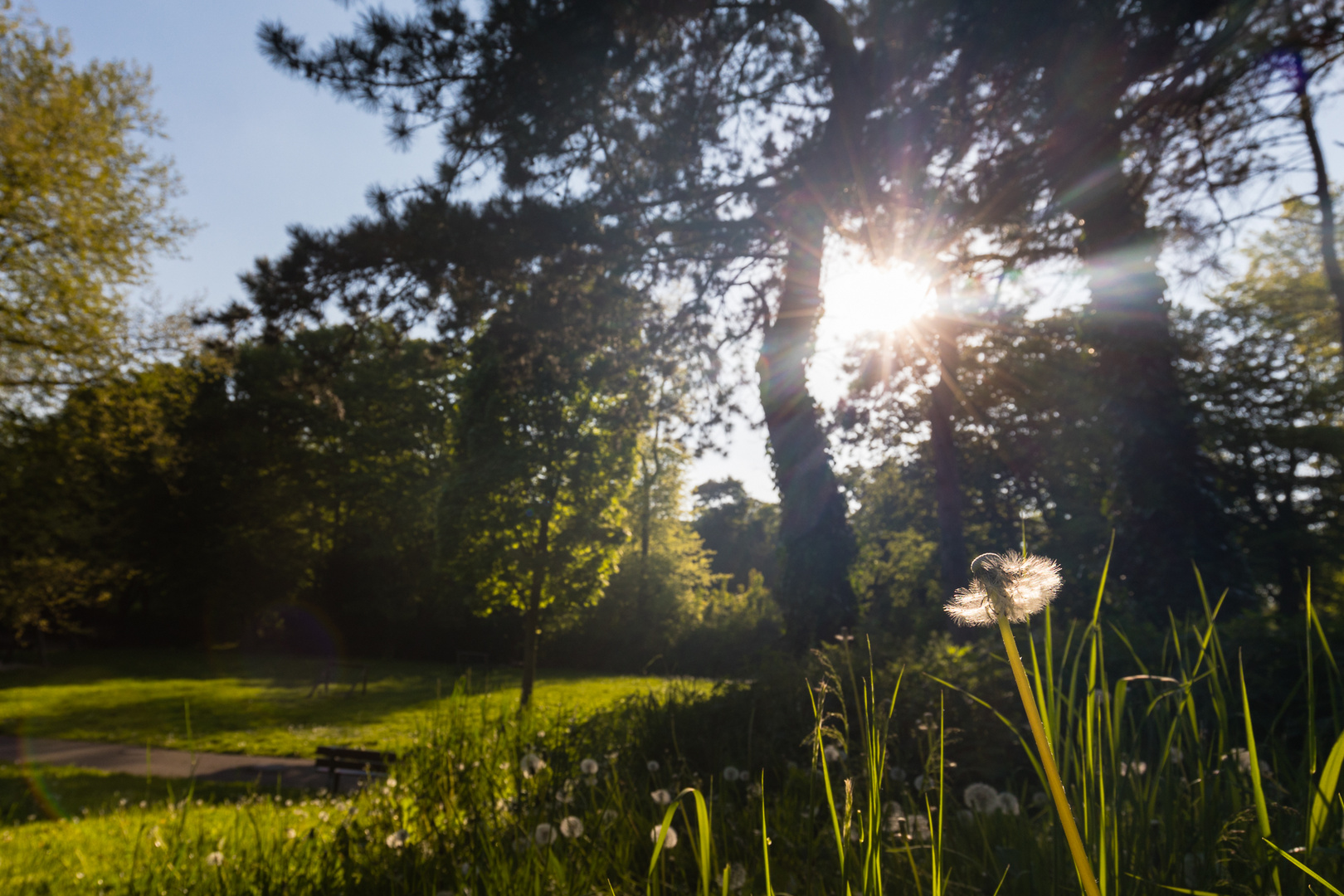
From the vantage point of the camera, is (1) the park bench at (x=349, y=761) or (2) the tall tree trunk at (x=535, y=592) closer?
(1) the park bench at (x=349, y=761)

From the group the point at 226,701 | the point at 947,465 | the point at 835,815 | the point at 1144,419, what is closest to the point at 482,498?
the point at 226,701

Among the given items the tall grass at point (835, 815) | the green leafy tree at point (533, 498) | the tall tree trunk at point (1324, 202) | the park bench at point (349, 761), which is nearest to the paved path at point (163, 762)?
the park bench at point (349, 761)

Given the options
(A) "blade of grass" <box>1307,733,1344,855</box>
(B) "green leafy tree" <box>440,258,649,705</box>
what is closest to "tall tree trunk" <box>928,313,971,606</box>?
(B) "green leafy tree" <box>440,258,649,705</box>

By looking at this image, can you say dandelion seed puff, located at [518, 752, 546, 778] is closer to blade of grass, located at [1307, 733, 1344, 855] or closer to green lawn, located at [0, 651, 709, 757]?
green lawn, located at [0, 651, 709, 757]

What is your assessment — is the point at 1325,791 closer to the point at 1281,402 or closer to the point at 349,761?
the point at 349,761

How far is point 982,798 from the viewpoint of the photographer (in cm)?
230

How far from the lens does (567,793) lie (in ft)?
9.53

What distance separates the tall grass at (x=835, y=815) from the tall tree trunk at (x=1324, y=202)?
676 cm

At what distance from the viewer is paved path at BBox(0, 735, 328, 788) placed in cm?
868

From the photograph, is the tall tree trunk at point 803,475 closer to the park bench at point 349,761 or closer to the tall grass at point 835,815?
the tall grass at point 835,815

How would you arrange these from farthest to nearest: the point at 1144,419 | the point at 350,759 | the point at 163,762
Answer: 1. the point at 163,762
2. the point at 1144,419
3. the point at 350,759

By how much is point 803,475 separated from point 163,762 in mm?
10514

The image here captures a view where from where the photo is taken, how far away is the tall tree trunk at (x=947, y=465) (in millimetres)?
11484

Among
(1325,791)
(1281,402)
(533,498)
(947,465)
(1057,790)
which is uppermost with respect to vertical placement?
(1281,402)
